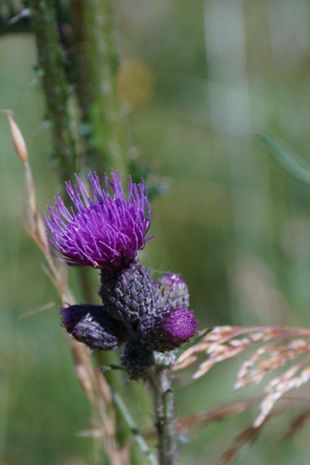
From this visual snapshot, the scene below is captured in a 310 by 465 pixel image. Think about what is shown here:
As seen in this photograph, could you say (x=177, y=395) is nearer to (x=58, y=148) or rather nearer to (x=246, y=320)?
(x=246, y=320)

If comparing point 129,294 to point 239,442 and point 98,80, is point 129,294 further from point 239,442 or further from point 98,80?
point 98,80

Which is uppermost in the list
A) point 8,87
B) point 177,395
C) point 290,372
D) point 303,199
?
point 8,87

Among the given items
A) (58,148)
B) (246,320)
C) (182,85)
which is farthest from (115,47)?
(182,85)

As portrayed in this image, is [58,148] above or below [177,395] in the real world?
above

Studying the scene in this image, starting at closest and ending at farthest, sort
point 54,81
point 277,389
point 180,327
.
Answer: point 180,327 → point 277,389 → point 54,81

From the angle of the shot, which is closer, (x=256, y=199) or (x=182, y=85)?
(x=256, y=199)

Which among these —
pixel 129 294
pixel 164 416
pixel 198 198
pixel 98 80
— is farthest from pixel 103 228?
pixel 198 198
